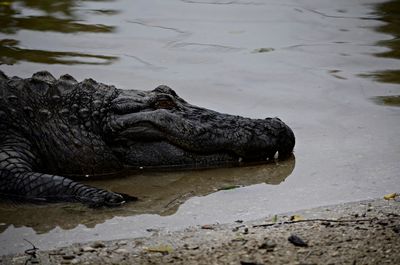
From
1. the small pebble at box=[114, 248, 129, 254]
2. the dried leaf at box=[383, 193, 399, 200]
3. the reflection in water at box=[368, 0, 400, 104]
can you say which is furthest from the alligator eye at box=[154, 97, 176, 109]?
the reflection in water at box=[368, 0, 400, 104]

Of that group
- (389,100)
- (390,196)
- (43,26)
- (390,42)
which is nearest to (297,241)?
(390,196)

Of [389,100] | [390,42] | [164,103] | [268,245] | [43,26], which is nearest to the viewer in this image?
[268,245]

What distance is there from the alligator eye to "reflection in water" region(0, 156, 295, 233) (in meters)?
0.58

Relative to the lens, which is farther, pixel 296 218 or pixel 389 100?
pixel 389 100

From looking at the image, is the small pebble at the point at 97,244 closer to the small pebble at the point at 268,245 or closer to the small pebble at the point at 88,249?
the small pebble at the point at 88,249

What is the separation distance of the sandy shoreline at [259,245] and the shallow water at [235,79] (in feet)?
0.83

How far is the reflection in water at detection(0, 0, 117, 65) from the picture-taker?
9.37 meters

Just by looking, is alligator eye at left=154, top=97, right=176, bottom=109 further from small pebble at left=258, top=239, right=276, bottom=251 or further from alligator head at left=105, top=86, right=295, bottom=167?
small pebble at left=258, top=239, right=276, bottom=251

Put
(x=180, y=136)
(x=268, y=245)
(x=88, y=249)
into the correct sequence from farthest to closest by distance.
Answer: (x=180, y=136)
(x=88, y=249)
(x=268, y=245)

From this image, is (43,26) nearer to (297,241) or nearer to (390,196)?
(390,196)

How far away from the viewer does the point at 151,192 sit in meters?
5.94

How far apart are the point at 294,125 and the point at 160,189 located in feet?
6.18

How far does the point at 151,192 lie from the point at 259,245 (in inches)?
64.1

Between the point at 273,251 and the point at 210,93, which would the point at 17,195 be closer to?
the point at 273,251
